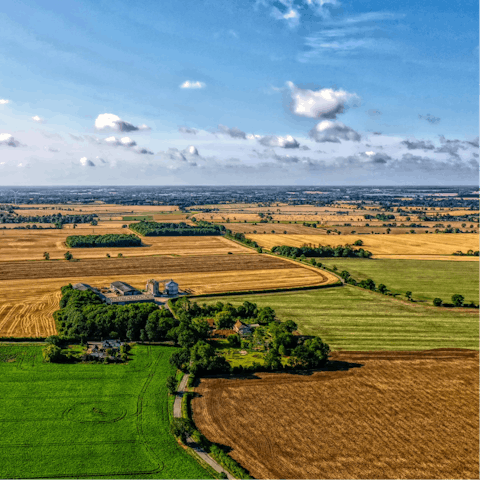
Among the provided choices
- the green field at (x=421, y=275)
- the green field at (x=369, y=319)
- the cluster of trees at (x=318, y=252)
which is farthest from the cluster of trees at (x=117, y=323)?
the cluster of trees at (x=318, y=252)

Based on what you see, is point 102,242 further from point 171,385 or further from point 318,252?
point 171,385

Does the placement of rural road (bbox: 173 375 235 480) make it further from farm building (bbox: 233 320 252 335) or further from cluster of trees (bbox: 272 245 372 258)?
cluster of trees (bbox: 272 245 372 258)

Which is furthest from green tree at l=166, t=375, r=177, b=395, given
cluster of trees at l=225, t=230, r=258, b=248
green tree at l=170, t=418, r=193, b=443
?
cluster of trees at l=225, t=230, r=258, b=248

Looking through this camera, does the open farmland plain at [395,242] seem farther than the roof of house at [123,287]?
Yes

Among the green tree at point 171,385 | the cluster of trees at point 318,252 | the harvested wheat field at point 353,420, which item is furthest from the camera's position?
the cluster of trees at point 318,252

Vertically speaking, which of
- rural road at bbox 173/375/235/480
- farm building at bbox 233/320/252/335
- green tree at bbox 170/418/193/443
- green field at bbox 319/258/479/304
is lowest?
rural road at bbox 173/375/235/480

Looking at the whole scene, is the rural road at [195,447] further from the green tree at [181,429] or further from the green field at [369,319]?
the green field at [369,319]

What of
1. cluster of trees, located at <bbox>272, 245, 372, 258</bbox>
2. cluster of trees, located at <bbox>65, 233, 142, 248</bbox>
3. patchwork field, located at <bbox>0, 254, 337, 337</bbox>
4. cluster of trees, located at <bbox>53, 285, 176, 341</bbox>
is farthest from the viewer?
cluster of trees, located at <bbox>65, 233, 142, 248</bbox>

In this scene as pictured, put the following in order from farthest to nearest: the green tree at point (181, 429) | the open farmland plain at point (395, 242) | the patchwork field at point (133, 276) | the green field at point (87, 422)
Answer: the open farmland plain at point (395, 242) → the patchwork field at point (133, 276) → the green tree at point (181, 429) → the green field at point (87, 422)

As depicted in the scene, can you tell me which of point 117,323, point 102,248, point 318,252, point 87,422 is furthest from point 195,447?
point 102,248
